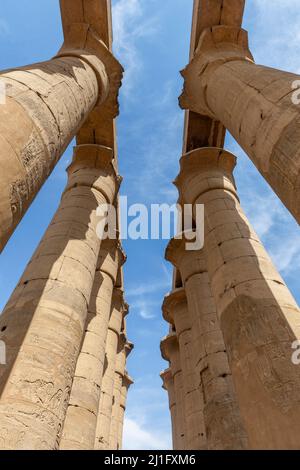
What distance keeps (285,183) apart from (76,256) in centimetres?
557

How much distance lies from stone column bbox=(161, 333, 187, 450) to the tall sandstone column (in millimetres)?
16191

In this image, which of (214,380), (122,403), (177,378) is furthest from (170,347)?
(214,380)

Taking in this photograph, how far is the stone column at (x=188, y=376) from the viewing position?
1416cm

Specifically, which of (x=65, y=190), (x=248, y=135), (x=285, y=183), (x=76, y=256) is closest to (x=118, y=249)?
(x=65, y=190)

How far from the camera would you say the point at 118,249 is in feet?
52.5

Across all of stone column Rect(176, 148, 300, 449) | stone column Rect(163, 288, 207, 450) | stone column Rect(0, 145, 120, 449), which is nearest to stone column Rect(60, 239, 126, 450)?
stone column Rect(0, 145, 120, 449)

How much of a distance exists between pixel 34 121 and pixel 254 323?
242 inches

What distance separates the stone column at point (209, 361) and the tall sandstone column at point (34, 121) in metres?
8.11

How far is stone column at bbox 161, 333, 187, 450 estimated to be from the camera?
64.7 ft

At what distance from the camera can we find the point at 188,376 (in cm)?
1586

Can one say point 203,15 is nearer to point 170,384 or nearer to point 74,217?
point 74,217

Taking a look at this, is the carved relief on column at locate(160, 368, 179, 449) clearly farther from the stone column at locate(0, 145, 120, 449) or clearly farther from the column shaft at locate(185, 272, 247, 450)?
the stone column at locate(0, 145, 120, 449)

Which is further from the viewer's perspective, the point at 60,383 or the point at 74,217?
the point at 74,217

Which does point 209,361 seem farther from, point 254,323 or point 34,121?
point 34,121
